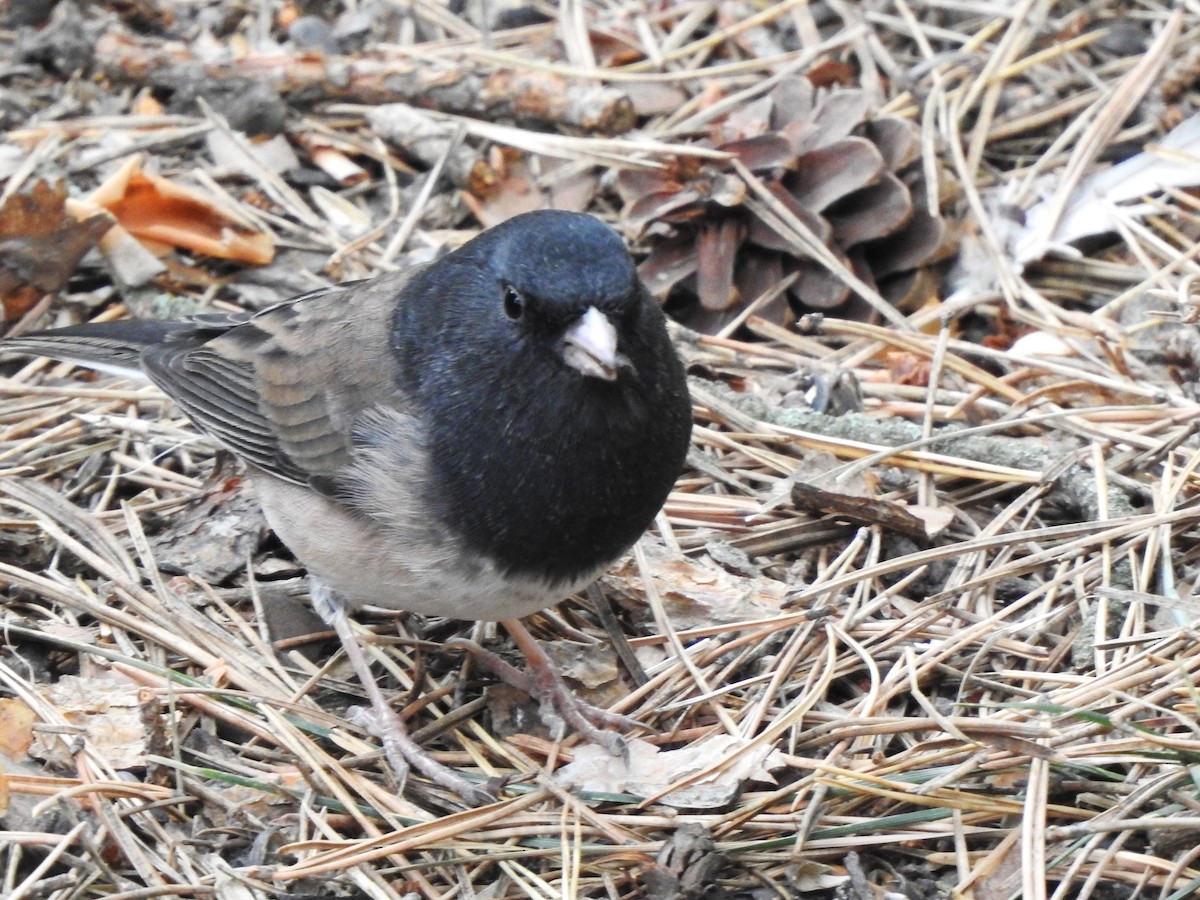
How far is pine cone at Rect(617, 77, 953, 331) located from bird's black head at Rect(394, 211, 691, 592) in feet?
3.97

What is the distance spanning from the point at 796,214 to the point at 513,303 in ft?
4.70

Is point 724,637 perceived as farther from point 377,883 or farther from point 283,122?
point 283,122

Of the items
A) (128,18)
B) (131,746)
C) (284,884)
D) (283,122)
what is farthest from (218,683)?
(128,18)

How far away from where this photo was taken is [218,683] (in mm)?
2738

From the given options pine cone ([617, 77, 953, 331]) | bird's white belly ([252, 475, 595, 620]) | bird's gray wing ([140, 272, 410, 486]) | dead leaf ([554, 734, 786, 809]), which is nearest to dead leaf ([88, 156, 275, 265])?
bird's gray wing ([140, 272, 410, 486])

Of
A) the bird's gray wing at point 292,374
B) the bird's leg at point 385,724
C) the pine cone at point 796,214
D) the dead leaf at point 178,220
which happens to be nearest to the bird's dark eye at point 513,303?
the bird's gray wing at point 292,374

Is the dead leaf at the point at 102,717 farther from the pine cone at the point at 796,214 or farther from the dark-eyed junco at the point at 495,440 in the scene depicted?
the pine cone at the point at 796,214

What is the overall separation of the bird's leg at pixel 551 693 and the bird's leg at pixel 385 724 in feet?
0.72

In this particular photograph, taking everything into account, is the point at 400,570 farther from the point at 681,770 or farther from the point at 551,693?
the point at 681,770

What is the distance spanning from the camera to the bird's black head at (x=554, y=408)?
2395 mm

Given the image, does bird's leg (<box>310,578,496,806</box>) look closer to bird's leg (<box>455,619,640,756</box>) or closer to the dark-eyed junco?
the dark-eyed junco

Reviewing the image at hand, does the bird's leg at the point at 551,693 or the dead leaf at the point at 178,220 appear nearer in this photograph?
the bird's leg at the point at 551,693

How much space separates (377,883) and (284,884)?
0.50 ft

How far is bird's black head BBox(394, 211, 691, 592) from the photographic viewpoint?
2.39 metres
